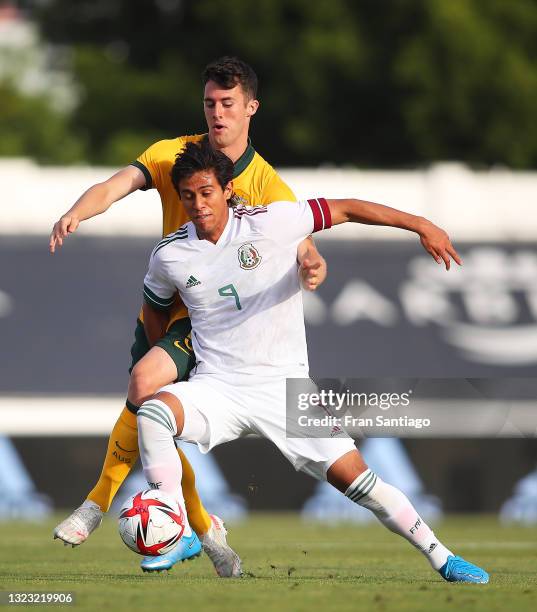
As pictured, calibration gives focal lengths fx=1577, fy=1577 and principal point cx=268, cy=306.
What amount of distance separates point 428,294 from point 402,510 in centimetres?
1086

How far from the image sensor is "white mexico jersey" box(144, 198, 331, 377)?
8.23 meters

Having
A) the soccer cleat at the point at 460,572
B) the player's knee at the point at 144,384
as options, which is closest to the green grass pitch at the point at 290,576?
the soccer cleat at the point at 460,572

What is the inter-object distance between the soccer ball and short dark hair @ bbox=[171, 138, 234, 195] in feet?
5.43

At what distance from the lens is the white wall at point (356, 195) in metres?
18.9

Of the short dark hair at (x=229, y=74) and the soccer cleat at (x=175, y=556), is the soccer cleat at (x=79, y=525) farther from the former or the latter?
the short dark hair at (x=229, y=74)

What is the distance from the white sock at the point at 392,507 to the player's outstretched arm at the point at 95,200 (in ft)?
6.43

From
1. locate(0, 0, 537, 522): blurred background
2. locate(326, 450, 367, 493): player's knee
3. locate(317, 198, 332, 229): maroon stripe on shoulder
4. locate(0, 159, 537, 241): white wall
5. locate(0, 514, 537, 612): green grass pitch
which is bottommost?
locate(0, 0, 537, 522): blurred background

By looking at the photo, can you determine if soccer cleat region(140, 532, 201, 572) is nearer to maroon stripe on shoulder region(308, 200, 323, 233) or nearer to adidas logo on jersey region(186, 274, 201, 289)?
adidas logo on jersey region(186, 274, 201, 289)

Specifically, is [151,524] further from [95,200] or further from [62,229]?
[95,200]

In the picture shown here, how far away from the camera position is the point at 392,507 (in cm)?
812

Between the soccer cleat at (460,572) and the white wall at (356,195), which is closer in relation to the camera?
the soccer cleat at (460,572)

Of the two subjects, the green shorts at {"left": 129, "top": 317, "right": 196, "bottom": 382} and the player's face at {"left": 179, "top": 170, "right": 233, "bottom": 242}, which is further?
the green shorts at {"left": 129, "top": 317, "right": 196, "bottom": 382}

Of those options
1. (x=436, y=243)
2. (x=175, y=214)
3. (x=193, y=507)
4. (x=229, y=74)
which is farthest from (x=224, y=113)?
(x=193, y=507)

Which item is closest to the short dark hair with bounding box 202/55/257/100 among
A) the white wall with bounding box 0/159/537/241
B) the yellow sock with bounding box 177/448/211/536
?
the yellow sock with bounding box 177/448/211/536
